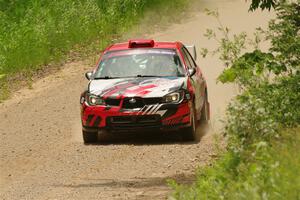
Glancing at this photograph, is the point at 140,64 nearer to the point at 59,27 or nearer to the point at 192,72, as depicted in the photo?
the point at 192,72

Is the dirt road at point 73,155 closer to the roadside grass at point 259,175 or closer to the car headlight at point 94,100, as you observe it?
the car headlight at point 94,100

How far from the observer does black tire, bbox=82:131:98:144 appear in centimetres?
1699

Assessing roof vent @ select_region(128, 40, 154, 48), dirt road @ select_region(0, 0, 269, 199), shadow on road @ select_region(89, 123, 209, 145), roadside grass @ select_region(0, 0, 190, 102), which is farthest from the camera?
roadside grass @ select_region(0, 0, 190, 102)

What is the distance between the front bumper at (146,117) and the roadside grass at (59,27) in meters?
8.04

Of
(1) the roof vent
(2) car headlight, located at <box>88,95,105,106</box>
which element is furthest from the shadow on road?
(1) the roof vent

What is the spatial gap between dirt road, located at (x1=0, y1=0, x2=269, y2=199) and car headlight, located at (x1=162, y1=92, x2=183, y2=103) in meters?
0.70

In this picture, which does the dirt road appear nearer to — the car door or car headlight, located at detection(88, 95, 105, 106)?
the car door

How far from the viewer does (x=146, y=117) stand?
16.4m

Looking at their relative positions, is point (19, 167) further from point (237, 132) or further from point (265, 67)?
point (237, 132)

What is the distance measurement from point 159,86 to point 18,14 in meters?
15.6

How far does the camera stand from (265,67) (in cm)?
1305

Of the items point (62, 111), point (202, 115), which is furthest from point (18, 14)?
point (202, 115)

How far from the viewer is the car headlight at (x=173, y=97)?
16.4 metres

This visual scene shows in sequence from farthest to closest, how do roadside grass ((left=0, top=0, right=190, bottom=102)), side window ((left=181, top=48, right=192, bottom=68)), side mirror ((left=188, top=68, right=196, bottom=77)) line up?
roadside grass ((left=0, top=0, right=190, bottom=102)) < side window ((left=181, top=48, right=192, bottom=68)) < side mirror ((left=188, top=68, right=196, bottom=77))
